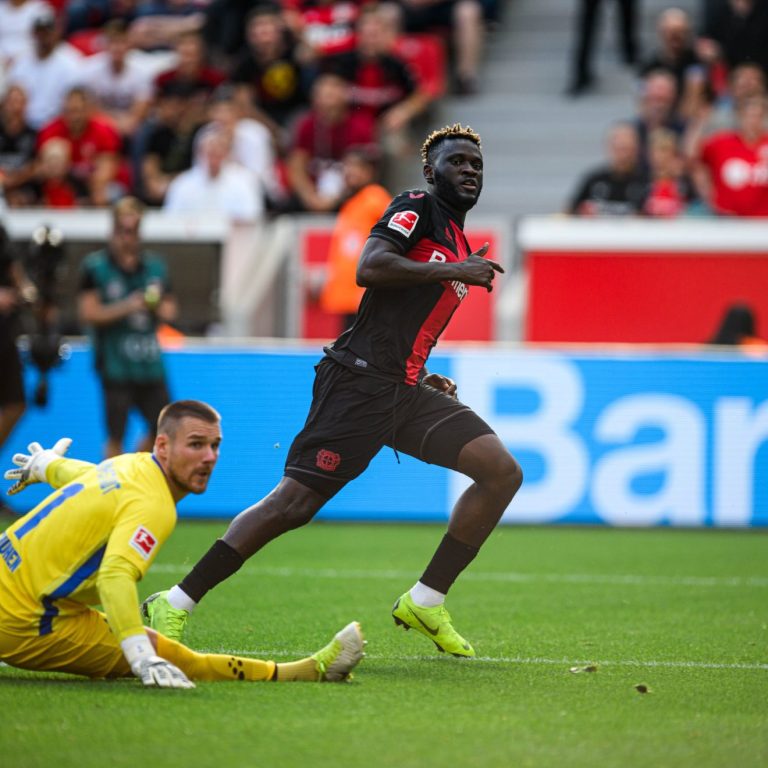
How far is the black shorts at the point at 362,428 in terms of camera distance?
21.1ft

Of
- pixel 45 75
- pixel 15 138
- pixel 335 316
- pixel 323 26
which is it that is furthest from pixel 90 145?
pixel 335 316

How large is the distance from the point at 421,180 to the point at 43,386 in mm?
5756

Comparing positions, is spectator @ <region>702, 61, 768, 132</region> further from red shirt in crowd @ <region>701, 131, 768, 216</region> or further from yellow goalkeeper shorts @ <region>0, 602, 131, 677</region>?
yellow goalkeeper shorts @ <region>0, 602, 131, 677</region>

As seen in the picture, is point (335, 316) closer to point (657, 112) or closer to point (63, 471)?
point (657, 112)

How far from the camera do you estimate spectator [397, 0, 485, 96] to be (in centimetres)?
1739

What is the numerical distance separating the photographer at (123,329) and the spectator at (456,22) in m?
6.63

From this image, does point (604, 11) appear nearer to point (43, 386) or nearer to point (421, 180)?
point (421, 180)

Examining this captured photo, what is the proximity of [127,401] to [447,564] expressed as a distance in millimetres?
5881

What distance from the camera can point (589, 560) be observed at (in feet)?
34.5

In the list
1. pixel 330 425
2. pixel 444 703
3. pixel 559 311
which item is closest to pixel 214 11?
pixel 559 311

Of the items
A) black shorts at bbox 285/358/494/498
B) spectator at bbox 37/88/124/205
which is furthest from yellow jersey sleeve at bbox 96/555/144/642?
spectator at bbox 37/88/124/205

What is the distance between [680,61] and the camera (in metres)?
16.1

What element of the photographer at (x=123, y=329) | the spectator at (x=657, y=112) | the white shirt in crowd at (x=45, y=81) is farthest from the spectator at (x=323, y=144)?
the photographer at (x=123, y=329)

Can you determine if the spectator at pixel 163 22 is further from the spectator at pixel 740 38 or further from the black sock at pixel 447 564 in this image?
the black sock at pixel 447 564
